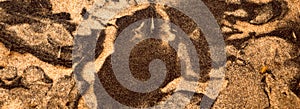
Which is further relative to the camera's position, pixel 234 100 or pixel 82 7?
pixel 82 7

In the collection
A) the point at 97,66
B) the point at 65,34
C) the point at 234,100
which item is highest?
the point at 65,34

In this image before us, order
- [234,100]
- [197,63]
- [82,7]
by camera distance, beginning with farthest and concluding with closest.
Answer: [82,7] < [197,63] < [234,100]

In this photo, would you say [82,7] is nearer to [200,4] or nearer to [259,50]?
[200,4]

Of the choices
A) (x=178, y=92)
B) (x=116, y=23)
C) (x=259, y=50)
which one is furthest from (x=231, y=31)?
(x=116, y=23)

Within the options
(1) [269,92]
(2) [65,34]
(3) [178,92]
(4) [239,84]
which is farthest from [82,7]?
(1) [269,92]

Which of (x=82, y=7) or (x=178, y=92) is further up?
(x=82, y=7)

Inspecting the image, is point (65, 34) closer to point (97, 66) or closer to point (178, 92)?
point (97, 66)

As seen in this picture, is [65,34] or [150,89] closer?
[150,89]

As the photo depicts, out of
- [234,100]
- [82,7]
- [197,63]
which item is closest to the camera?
[234,100]

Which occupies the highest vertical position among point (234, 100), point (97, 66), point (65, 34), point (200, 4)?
point (200, 4)
